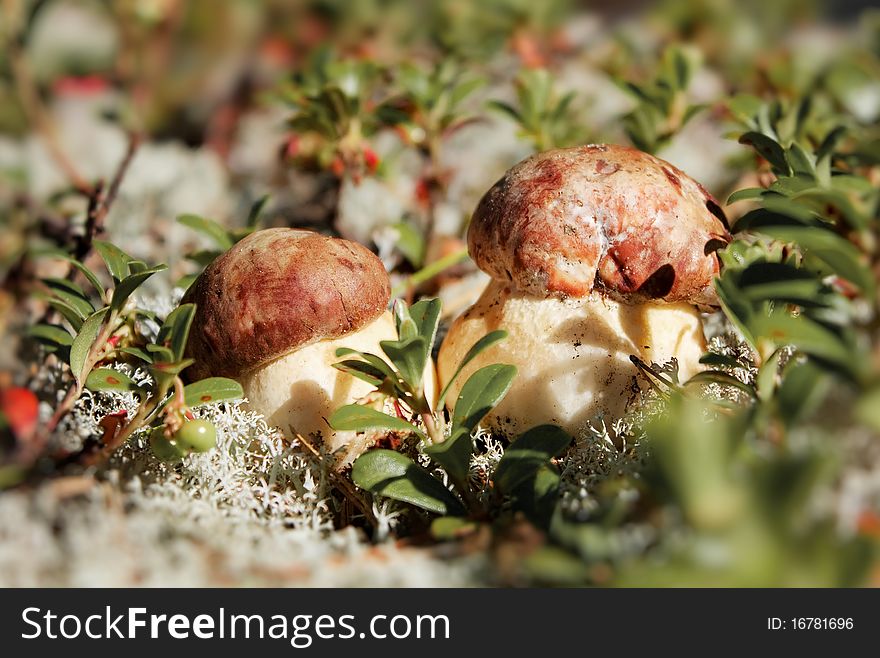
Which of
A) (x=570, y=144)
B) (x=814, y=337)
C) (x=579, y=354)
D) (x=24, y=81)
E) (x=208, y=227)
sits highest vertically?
(x=24, y=81)

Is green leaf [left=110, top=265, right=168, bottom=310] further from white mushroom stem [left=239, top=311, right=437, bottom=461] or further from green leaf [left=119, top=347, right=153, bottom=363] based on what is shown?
white mushroom stem [left=239, top=311, right=437, bottom=461]

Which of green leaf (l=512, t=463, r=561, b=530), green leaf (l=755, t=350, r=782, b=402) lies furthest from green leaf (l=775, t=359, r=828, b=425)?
green leaf (l=512, t=463, r=561, b=530)

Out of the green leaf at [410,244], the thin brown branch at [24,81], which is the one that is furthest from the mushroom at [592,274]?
the thin brown branch at [24,81]

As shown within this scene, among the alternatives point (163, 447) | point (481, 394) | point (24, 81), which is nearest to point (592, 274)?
point (481, 394)

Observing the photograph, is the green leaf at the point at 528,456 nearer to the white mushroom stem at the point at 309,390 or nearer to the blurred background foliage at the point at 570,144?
the blurred background foliage at the point at 570,144

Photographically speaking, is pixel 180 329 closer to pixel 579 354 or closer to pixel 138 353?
pixel 138 353
